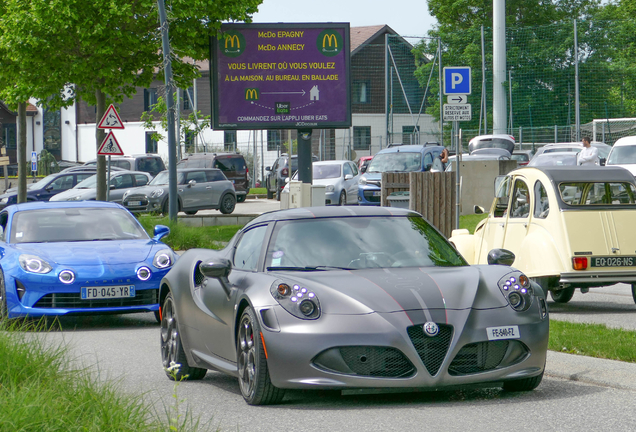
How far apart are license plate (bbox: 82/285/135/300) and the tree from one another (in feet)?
47.5

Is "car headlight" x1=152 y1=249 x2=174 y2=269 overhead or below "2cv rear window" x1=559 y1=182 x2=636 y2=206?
below

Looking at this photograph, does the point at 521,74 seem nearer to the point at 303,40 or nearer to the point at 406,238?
the point at 303,40

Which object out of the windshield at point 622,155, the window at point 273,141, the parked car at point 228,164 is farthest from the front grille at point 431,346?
the window at point 273,141

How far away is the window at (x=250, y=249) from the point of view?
22.6 feet

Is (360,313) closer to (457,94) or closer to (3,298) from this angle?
(3,298)

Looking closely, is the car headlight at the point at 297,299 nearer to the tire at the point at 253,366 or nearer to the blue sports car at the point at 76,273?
the tire at the point at 253,366

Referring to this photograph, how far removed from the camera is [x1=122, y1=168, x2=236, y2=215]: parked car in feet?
98.8

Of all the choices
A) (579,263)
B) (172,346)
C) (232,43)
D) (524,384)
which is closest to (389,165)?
(232,43)

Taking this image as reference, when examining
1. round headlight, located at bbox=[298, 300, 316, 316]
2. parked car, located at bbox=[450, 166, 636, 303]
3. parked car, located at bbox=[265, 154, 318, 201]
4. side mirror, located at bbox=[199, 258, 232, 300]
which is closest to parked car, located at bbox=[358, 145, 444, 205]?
parked car, located at bbox=[265, 154, 318, 201]

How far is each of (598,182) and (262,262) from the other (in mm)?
6229

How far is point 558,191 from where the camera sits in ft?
38.0

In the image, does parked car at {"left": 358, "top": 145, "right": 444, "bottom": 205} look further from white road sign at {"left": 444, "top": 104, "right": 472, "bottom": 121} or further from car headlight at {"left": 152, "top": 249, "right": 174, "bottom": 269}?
car headlight at {"left": 152, "top": 249, "right": 174, "bottom": 269}

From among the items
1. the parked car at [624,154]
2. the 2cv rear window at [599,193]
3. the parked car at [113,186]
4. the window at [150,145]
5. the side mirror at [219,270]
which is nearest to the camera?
the side mirror at [219,270]

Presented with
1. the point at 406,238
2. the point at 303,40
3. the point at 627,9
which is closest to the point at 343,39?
the point at 303,40
